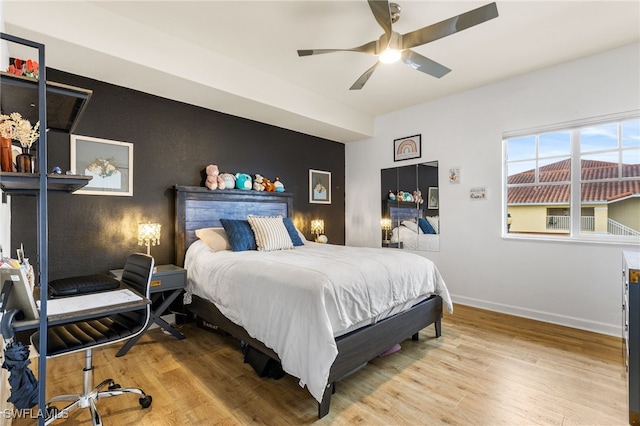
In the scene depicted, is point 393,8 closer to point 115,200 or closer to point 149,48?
point 149,48

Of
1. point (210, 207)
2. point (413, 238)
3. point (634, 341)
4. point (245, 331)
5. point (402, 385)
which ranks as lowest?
point (402, 385)

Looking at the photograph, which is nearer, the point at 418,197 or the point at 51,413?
the point at 51,413

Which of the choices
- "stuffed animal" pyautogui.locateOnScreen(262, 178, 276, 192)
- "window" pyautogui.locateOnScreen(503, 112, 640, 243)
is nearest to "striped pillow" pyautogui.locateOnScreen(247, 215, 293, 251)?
"stuffed animal" pyautogui.locateOnScreen(262, 178, 276, 192)

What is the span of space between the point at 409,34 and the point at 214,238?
2.56m

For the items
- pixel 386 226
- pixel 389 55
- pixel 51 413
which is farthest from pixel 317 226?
pixel 51 413

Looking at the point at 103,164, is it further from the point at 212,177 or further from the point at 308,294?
the point at 308,294

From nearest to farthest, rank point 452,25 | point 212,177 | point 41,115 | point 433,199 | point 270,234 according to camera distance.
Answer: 1. point 41,115
2. point 452,25
3. point 270,234
4. point 212,177
5. point 433,199

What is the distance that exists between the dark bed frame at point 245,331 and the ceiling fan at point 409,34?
202 cm

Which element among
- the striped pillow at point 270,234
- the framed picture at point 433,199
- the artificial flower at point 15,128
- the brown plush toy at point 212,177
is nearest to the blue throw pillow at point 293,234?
the striped pillow at point 270,234

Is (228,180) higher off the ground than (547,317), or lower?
higher

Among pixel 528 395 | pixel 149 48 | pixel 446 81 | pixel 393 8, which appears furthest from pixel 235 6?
pixel 528 395

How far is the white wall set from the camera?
9.94 ft

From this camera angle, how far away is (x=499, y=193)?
12.2 feet

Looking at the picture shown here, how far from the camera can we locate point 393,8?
2.33 metres
